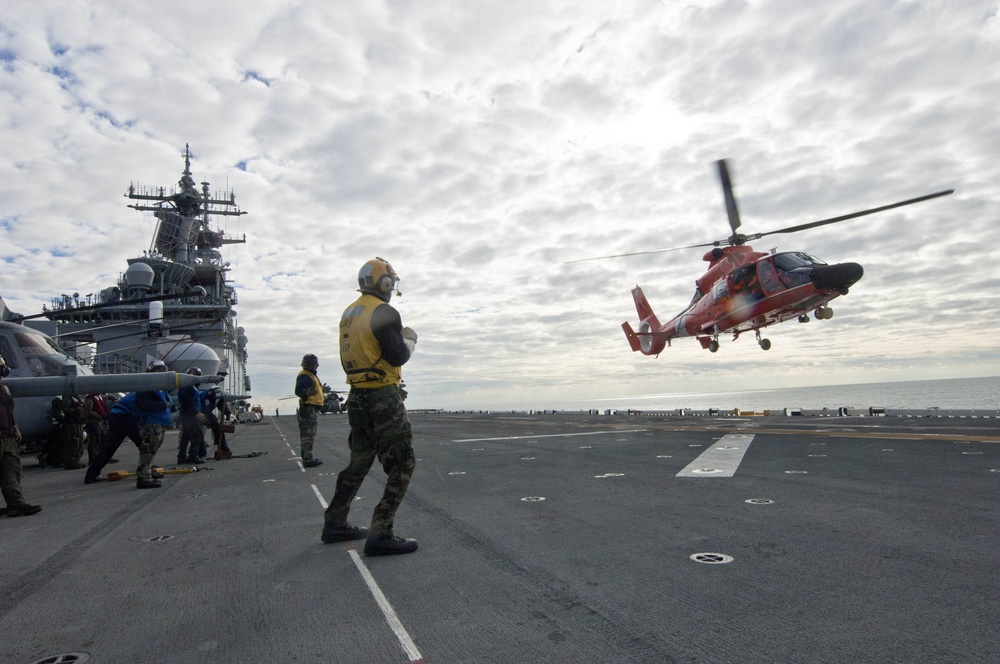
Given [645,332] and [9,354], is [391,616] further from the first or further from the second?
[645,332]

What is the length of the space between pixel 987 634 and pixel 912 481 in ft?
17.1

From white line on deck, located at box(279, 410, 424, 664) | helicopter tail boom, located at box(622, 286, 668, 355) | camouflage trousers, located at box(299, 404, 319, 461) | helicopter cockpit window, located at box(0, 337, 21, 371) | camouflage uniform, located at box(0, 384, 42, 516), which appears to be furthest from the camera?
helicopter tail boom, located at box(622, 286, 668, 355)

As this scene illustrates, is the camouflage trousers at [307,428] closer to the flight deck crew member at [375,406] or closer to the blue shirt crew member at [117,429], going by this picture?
the blue shirt crew member at [117,429]

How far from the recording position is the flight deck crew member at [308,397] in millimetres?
12250

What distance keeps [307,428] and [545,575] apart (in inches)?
380

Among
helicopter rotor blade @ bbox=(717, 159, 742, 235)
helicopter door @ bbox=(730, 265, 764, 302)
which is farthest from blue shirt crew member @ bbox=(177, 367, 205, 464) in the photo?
helicopter rotor blade @ bbox=(717, 159, 742, 235)

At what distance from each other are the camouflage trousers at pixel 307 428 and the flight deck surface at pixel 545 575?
4.09 meters

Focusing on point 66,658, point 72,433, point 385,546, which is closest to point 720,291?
point 385,546

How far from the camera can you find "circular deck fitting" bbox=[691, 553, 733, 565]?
3.94m

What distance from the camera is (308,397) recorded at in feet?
42.0

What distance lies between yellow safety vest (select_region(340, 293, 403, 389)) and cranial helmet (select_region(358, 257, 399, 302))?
22cm

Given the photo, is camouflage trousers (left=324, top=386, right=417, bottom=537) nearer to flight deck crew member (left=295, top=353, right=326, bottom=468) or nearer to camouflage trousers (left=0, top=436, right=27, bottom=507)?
camouflage trousers (left=0, top=436, right=27, bottom=507)

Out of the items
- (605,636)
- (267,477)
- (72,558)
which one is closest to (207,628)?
(605,636)

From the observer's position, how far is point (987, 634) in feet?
8.66
